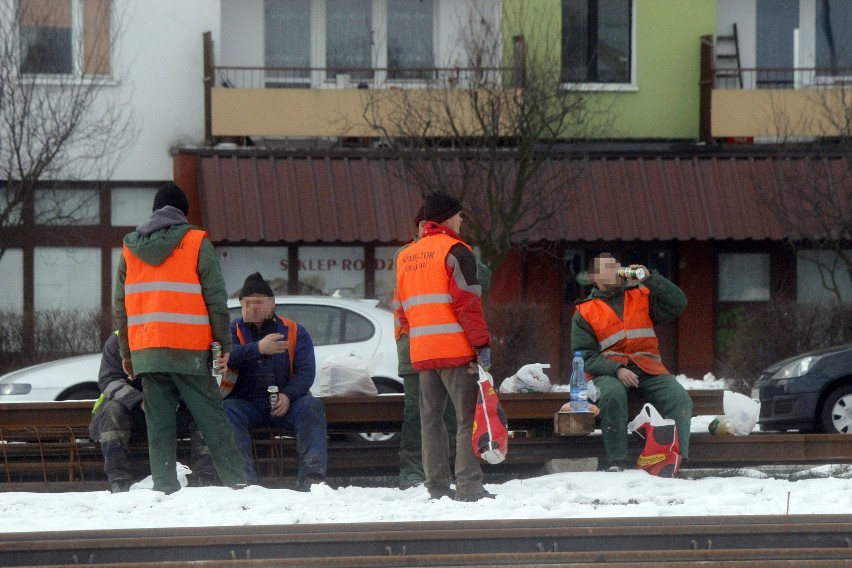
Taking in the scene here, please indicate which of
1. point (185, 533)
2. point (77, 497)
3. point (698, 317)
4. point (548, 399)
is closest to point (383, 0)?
point (698, 317)

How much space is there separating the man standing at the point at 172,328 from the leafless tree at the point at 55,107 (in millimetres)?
10113

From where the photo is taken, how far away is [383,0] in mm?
21094

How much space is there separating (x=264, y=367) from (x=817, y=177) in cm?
1142

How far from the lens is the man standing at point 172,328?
27.3 ft

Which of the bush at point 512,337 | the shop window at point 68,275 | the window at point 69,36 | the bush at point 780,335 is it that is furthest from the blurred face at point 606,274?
the shop window at point 68,275

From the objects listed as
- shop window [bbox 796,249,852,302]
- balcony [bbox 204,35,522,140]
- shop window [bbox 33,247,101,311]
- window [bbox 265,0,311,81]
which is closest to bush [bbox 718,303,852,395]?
shop window [bbox 796,249,852,302]

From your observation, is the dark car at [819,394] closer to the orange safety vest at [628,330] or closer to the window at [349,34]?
the orange safety vest at [628,330]

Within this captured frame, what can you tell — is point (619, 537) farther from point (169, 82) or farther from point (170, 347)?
point (169, 82)

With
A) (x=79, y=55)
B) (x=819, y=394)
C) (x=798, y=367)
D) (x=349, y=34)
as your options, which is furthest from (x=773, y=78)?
(x=79, y=55)

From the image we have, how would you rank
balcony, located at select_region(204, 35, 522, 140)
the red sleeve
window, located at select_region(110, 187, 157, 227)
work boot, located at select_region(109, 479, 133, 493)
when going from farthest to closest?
window, located at select_region(110, 187, 157, 227) → balcony, located at select_region(204, 35, 522, 140) → work boot, located at select_region(109, 479, 133, 493) → the red sleeve

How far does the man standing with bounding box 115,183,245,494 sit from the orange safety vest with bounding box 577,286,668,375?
2.92 m

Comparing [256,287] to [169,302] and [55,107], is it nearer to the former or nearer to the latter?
[169,302]

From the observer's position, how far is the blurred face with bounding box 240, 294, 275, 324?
A: 937 centimetres

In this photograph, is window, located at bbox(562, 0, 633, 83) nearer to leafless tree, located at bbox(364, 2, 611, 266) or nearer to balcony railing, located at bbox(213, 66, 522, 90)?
leafless tree, located at bbox(364, 2, 611, 266)
